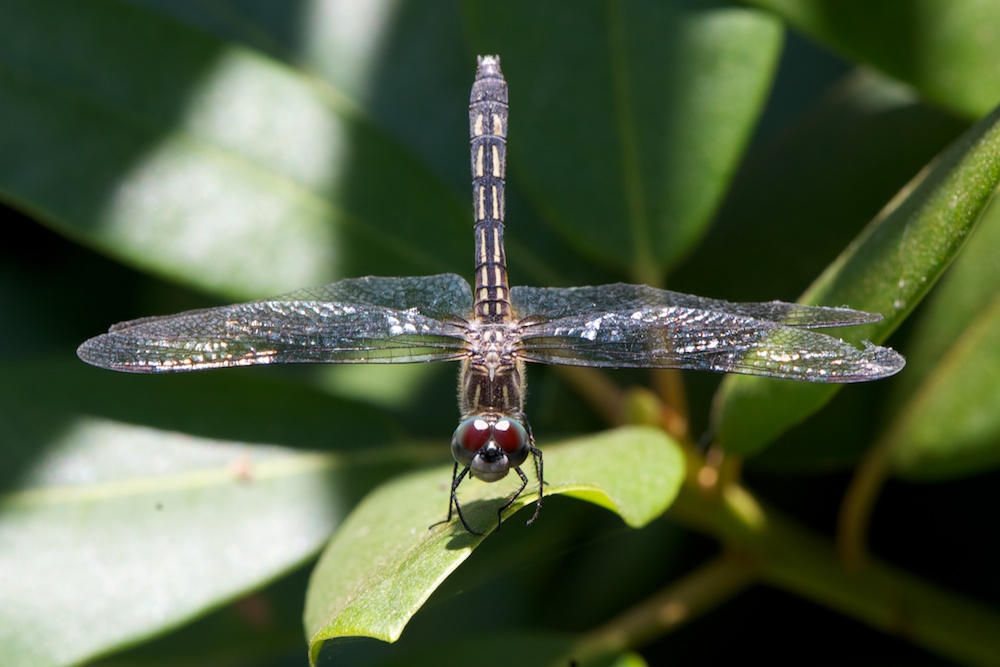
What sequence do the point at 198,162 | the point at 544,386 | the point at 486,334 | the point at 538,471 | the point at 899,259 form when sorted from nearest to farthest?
1. the point at 899,259
2. the point at 538,471
3. the point at 486,334
4. the point at 198,162
5. the point at 544,386

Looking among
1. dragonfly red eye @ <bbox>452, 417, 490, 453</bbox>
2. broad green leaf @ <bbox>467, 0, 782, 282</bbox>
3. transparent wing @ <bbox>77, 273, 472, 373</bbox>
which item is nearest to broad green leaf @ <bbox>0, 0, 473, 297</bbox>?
transparent wing @ <bbox>77, 273, 472, 373</bbox>

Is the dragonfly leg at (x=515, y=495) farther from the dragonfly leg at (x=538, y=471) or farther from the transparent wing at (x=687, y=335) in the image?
the transparent wing at (x=687, y=335)

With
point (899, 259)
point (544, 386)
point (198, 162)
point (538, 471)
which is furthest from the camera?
point (544, 386)

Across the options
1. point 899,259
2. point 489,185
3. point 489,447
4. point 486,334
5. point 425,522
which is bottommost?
point 425,522

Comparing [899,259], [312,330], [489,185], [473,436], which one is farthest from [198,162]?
[899,259]

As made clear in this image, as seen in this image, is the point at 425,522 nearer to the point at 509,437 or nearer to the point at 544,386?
the point at 509,437

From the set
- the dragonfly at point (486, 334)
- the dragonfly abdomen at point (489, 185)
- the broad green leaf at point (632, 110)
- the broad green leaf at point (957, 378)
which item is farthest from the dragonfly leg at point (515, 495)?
the broad green leaf at point (957, 378)
